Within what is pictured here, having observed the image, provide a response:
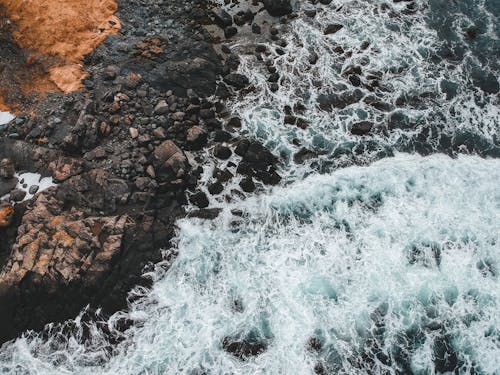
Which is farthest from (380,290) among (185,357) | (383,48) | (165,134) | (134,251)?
(383,48)

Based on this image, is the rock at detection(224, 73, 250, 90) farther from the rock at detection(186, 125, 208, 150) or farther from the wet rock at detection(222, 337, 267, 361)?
the wet rock at detection(222, 337, 267, 361)

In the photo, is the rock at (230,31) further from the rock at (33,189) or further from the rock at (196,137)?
the rock at (33,189)

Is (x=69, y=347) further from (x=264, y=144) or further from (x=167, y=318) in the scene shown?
(x=264, y=144)

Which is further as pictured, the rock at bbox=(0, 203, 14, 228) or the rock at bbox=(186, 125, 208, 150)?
the rock at bbox=(186, 125, 208, 150)

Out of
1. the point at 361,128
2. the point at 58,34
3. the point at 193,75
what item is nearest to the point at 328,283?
the point at 361,128

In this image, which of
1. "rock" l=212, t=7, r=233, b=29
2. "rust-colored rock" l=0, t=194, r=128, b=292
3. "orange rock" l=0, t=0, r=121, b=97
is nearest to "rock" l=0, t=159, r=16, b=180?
"rust-colored rock" l=0, t=194, r=128, b=292

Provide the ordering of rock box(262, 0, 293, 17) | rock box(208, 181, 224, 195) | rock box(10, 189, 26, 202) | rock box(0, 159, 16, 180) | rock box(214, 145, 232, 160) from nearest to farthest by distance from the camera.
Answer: rock box(10, 189, 26, 202) < rock box(0, 159, 16, 180) < rock box(208, 181, 224, 195) < rock box(214, 145, 232, 160) < rock box(262, 0, 293, 17)
